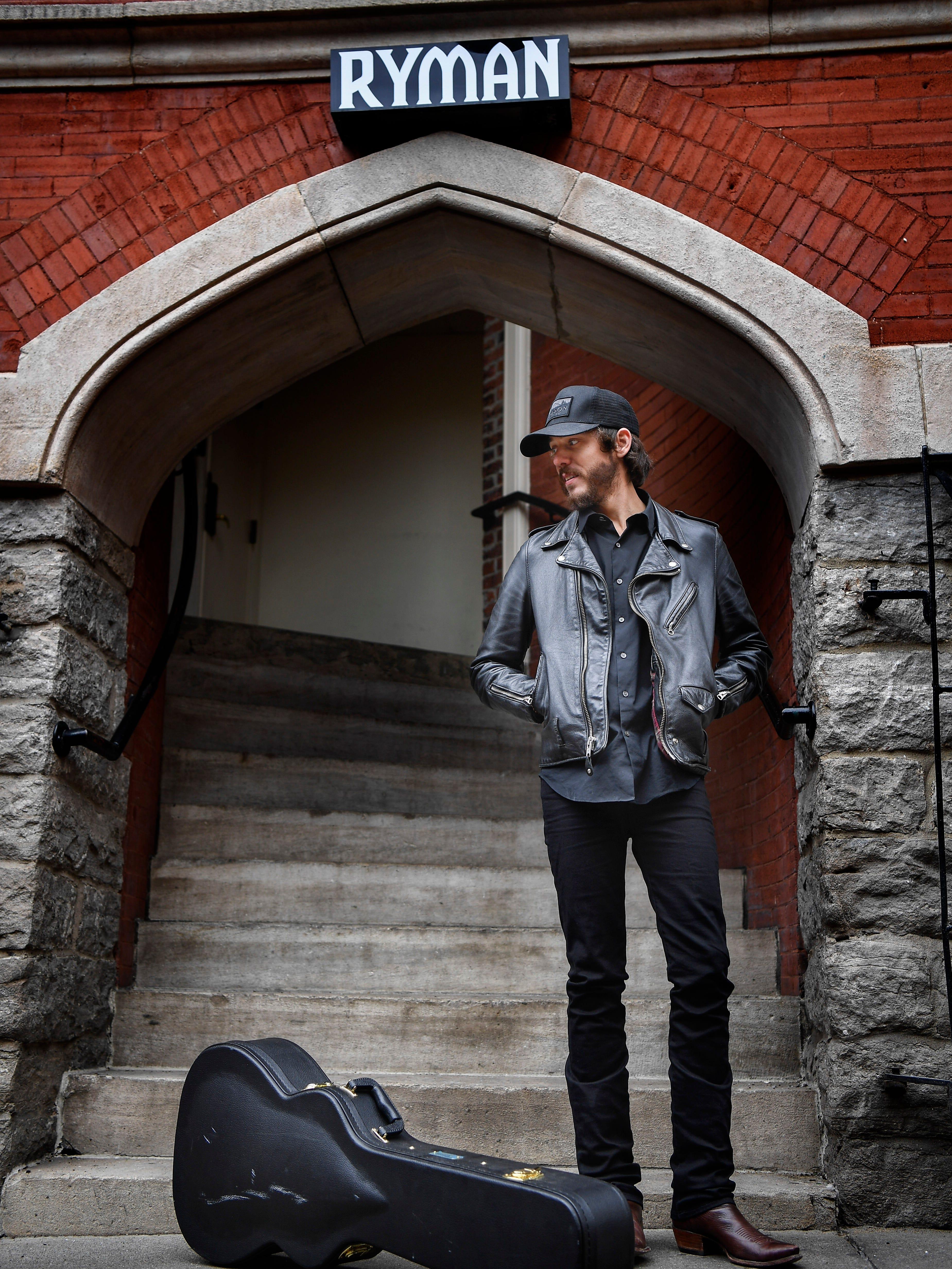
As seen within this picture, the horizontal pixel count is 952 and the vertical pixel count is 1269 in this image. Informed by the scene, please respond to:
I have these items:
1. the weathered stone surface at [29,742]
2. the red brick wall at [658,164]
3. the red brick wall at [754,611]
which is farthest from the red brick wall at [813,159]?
the weathered stone surface at [29,742]

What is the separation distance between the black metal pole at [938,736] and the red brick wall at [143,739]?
2.38 metres

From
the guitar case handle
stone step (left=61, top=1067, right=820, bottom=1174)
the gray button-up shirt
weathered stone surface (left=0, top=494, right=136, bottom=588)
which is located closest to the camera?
the guitar case handle

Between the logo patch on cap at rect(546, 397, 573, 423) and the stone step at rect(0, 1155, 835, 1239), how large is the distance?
1813 millimetres

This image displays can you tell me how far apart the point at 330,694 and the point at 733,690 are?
121 inches

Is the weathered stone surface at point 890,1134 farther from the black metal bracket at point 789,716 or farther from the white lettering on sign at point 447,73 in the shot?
the white lettering on sign at point 447,73

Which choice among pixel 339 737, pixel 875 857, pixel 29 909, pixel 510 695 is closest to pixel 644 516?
pixel 510 695

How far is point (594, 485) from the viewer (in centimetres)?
279

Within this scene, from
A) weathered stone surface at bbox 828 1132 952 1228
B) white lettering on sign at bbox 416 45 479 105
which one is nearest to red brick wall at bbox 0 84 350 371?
white lettering on sign at bbox 416 45 479 105

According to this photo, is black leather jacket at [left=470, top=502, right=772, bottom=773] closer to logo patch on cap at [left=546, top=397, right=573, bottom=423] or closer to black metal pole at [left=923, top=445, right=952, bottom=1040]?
logo patch on cap at [left=546, top=397, right=573, bottom=423]

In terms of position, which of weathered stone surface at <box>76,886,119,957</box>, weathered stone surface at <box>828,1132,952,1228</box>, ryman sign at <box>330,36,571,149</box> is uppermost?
ryman sign at <box>330,36,571,149</box>

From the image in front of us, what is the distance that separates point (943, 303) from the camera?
3.30 metres

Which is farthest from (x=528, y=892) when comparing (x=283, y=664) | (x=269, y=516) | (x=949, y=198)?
(x=269, y=516)

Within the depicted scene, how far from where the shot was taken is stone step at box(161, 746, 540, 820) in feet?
14.8

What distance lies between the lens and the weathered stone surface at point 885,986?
2895 millimetres
